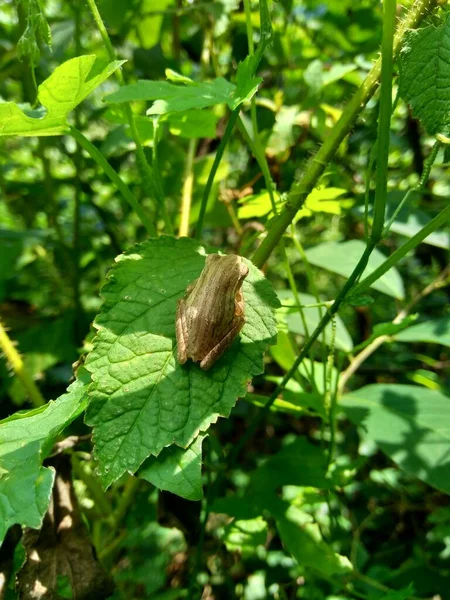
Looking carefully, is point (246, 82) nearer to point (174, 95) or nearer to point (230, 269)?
point (174, 95)

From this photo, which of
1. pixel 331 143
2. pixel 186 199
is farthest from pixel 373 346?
pixel 331 143

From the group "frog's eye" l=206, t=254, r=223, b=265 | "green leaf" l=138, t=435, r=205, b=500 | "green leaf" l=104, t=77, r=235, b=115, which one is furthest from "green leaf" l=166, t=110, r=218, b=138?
"green leaf" l=138, t=435, r=205, b=500

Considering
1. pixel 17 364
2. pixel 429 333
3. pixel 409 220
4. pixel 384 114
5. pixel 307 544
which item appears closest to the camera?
pixel 384 114

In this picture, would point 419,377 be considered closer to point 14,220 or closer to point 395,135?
point 395,135

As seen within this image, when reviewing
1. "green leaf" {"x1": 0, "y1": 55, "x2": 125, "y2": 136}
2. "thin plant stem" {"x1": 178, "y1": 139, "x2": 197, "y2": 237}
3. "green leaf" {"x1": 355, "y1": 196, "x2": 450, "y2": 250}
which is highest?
"green leaf" {"x1": 0, "y1": 55, "x2": 125, "y2": 136}

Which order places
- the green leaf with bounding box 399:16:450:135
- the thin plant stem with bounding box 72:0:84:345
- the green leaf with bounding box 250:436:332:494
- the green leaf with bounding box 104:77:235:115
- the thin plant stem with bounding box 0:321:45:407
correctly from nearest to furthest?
the green leaf with bounding box 399:16:450:135 → the green leaf with bounding box 104:77:235:115 → the thin plant stem with bounding box 0:321:45:407 → the green leaf with bounding box 250:436:332:494 → the thin plant stem with bounding box 72:0:84:345

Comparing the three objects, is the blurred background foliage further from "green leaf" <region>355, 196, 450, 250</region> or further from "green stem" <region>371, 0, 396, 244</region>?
"green stem" <region>371, 0, 396, 244</region>
